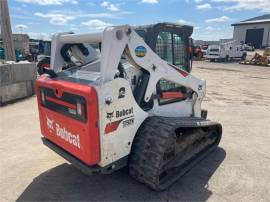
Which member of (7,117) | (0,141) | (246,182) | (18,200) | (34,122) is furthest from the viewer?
(7,117)

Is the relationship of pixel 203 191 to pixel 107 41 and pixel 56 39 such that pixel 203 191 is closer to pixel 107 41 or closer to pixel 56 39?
pixel 107 41

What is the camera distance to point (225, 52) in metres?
28.9

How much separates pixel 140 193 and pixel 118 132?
3.29 feet

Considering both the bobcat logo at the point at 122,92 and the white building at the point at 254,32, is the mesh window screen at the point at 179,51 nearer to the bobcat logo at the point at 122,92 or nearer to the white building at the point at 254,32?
the bobcat logo at the point at 122,92

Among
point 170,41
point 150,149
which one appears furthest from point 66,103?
point 170,41

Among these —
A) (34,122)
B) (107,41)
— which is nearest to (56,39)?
(107,41)

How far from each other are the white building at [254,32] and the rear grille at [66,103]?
59242 millimetres

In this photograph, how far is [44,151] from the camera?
15.9 feet

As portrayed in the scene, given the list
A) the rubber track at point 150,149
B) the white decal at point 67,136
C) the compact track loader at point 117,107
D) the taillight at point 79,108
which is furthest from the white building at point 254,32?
the taillight at point 79,108

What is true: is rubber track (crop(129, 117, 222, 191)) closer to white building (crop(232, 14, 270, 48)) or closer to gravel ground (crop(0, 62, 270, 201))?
gravel ground (crop(0, 62, 270, 201))

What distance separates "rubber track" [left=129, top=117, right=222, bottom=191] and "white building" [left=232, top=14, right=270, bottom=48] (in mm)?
58780

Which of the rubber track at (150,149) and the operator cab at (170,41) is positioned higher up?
the operator cab at (170,41)

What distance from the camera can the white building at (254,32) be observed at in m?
54.0

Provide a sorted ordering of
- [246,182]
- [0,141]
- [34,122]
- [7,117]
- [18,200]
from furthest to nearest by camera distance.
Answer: [7,117]
[34,122]
[0,141]
[246,182]
[18,200]
